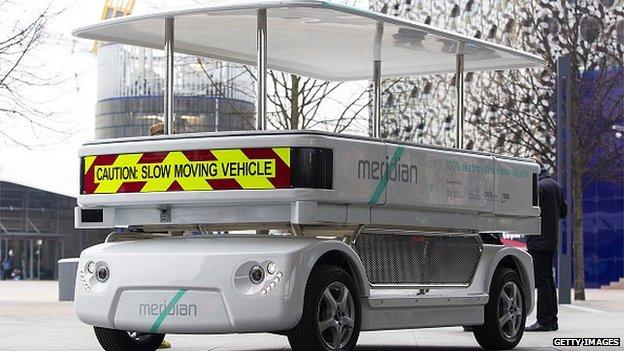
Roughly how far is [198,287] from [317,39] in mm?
3276

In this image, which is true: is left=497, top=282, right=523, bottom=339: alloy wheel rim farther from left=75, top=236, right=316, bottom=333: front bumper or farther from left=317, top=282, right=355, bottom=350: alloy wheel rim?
left=75, top=236, right=316, bottom=333: front bumper

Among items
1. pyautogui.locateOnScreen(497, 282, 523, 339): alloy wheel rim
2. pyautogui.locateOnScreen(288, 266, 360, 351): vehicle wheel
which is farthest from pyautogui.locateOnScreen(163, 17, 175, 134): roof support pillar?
pyautogui.locateOnScreen(497, 282, 523, 339): alloy wheel rim

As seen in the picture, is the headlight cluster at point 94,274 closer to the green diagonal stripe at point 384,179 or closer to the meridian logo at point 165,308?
the meridian logo at point 165,308

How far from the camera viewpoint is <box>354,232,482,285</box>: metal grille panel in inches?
437

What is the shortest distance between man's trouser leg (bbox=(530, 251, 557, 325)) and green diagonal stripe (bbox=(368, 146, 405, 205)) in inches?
196

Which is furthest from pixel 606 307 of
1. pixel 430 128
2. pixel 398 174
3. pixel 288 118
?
pixel 430 128

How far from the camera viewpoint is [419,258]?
1183 cm

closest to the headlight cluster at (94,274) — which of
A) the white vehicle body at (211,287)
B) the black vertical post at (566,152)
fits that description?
the white vehicle body at (211,287)

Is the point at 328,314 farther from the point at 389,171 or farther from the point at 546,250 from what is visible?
the point at 546,250

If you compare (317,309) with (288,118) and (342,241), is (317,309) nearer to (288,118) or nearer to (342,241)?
(342,241)

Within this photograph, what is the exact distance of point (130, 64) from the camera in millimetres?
102125

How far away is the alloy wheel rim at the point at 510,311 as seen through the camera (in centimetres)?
1280

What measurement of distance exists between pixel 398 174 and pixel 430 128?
54.0 metres

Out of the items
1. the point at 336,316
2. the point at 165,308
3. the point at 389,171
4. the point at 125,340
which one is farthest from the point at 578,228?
the point at 165,308
